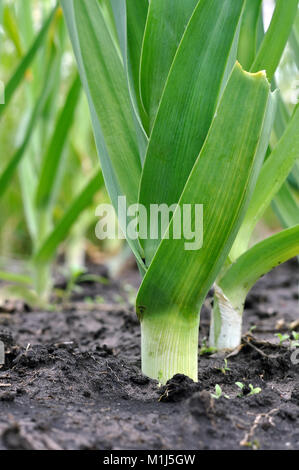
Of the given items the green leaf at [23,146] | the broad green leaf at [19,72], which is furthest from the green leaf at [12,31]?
the broad green leaf at [19,72]

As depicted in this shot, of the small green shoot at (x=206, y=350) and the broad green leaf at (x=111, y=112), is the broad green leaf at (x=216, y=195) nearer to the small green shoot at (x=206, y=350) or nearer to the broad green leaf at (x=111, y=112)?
the broad green leaf at (x=111, y=112)

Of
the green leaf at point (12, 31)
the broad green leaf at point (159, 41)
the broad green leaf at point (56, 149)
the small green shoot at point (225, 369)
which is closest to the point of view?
the broad green leaf at point (159, 41)

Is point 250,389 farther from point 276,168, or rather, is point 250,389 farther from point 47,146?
point 47,146

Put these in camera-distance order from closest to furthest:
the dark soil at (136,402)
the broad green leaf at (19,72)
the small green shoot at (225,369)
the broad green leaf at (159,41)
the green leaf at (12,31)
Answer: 1. the dark soil at (136,402)
2. the broad green leaf at (159,41)
3. the small green shoot at (225,369)
4. the broad green leaf at (19,72)
5. the green leaf at (12,31)

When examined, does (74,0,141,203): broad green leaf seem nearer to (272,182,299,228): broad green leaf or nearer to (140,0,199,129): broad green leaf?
(140,0,199,129): broad green leaf

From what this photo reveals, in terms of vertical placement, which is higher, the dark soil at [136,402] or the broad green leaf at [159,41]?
the broad green leaf at [159,41]

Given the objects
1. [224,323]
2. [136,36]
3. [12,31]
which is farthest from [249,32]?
[12,31]

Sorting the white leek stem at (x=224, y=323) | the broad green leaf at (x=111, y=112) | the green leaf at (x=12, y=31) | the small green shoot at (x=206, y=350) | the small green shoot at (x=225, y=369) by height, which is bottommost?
the small green shoot at (x=225, y=369)
